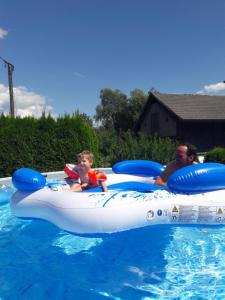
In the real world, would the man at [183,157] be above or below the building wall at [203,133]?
below

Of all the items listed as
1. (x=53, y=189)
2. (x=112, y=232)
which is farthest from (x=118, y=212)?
(x=53, y=189)

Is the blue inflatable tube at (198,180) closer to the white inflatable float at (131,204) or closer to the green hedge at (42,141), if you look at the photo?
the white inflatable float at (131,204)

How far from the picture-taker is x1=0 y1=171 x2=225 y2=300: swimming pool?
9.37ft

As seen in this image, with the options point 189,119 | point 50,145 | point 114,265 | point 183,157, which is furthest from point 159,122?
point 114,265

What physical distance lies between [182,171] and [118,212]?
1.09 metres

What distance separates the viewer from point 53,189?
392 cm

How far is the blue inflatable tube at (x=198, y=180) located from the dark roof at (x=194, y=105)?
13003 mm

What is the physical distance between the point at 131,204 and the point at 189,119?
45.6ft

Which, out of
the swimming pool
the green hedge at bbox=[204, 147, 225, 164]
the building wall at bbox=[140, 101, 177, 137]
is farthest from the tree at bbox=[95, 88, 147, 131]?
the swimming pool

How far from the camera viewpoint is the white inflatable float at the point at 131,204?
129 inches

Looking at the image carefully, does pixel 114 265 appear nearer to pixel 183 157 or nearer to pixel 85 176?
pixel 85 176

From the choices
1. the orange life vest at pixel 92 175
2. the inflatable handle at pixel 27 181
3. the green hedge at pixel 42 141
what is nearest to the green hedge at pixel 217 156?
the green hedge at pixel 42 141

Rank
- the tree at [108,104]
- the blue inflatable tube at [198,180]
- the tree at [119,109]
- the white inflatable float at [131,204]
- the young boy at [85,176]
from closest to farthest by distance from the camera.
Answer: the white inflatable float at [131,204] < the blue inflatable tube at [198,180] < the young boy at [85,176] < the tree at [119,109] < the tree at [108,104]

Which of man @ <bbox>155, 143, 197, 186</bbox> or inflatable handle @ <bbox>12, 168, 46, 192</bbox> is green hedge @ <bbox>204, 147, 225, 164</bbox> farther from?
inflatable handle @ <bbox>12, 168, 46, 192</bbox>
